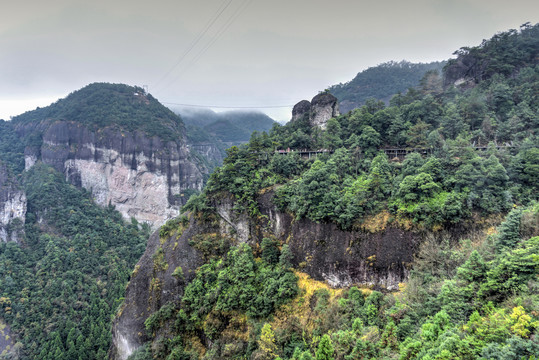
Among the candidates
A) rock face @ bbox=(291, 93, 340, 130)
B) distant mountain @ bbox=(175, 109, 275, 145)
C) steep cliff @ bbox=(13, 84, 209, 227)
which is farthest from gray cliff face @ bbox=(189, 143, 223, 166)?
rock face @ bbox=(291, 93, 340, 130)

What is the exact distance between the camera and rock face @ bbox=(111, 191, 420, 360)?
16828mm

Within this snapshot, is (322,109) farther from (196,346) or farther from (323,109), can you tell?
(196,346)

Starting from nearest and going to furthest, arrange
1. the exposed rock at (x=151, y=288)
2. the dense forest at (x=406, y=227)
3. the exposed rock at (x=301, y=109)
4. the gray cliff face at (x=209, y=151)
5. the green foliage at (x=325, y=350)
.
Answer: the dense forest at (x=406, y=227) → the green foliage at (x=325, y=350) → the exposed rock at (x=151, y=288) → the exposed rock at (x=301, y=109) → the gray cliff face at (x=209, y=151)

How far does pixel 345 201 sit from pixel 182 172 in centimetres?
5818

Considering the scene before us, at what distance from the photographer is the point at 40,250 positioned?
47625 mm

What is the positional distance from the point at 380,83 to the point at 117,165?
66204mm

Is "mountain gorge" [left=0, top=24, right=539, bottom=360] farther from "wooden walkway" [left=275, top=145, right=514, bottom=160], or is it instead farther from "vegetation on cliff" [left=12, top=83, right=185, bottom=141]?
"vegetation on cliff" [left=12, top=83, right=185, bottom=141]

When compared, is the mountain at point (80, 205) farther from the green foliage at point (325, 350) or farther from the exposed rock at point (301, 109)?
the exposed rock at point (301, 109)

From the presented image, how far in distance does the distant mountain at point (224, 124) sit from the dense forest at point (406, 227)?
8639 centimetres

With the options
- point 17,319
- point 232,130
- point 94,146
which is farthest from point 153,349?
point 232,130

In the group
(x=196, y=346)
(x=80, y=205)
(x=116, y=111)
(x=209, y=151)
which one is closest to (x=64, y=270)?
(x=80, y=205)

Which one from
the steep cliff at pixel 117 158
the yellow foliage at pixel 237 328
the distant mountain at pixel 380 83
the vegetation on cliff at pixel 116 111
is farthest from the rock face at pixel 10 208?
the distant mountain at pixel 380 83

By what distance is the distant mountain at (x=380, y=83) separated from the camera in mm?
69938

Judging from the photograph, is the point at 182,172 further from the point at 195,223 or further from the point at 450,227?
the point at 450,227
